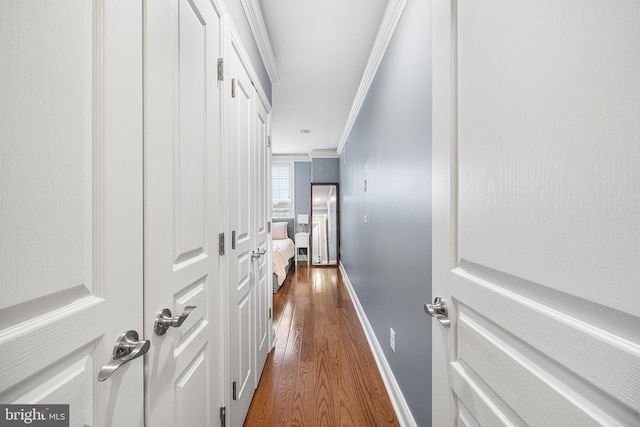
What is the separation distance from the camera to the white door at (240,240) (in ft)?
4.37

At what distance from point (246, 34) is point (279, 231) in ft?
15.0

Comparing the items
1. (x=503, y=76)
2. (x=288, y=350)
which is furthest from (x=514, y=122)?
(x=288, y=350)

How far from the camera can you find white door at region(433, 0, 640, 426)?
36 centimetres

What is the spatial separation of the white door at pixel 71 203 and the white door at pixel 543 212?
0.81 metres

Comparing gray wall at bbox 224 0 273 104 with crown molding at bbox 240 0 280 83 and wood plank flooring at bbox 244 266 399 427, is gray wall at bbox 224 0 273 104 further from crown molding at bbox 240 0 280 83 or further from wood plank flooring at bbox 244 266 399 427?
wood plank flooring at bbox 244 266 399 427

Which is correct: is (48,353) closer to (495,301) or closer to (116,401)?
(116,401)

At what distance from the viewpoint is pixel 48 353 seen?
426 millimetres

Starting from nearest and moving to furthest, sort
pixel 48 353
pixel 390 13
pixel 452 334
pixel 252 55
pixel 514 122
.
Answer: pixel 48 353
pixel 514 122
pixel 452 334
pixel 390 13
pixel 252 55

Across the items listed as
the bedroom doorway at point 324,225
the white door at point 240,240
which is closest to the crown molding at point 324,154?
the bedroom doorway at point 324,225

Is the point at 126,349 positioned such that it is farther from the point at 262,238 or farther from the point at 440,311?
the point at 262,238

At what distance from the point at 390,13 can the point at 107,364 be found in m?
2.12

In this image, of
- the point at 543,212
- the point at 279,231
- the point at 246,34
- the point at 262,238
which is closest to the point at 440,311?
the point at 543,212

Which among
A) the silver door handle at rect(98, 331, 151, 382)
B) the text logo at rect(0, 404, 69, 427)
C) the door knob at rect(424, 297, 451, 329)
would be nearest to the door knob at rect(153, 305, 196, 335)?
the silver door handle at rect(98, 331, 151, 382)

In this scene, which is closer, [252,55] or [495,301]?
[495,301]
